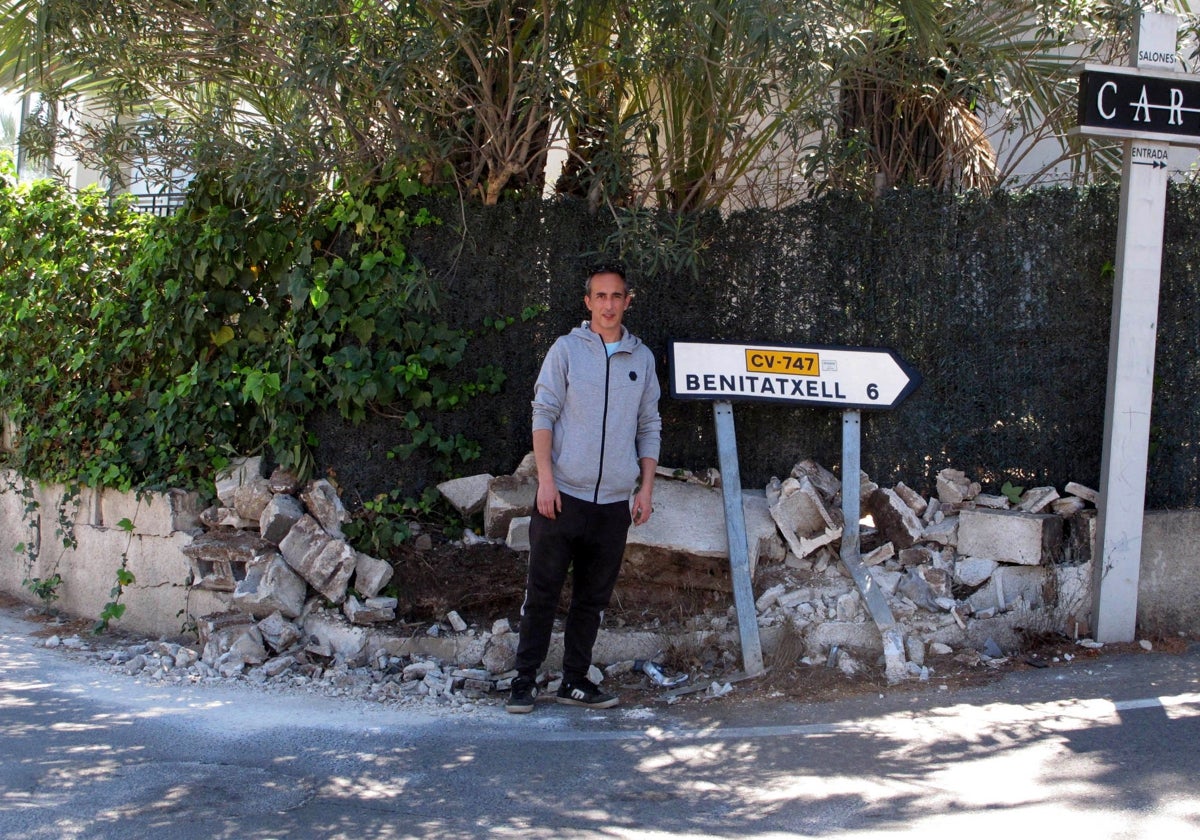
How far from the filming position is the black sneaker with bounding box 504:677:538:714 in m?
5.60

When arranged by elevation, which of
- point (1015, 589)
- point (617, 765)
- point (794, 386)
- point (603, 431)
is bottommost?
point (617, 765)

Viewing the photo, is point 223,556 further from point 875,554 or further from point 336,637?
point 875,554

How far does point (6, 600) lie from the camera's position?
8.37m

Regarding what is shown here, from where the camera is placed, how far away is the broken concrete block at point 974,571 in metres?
6.53

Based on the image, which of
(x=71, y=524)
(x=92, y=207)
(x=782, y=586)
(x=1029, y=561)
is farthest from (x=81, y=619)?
(x=1029, y=561)

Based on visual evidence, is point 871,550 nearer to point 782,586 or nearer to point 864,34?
point 782,586

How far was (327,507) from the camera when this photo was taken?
6.66 meters

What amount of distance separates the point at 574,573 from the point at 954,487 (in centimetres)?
241

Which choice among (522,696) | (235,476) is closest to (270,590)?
(235,476)

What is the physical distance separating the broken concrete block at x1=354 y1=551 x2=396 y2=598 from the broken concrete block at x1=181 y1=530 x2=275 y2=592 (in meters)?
0.55

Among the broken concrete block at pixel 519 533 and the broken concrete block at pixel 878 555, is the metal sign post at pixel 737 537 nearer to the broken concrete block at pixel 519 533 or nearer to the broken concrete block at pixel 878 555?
the broken concrete block at pixel 878 555

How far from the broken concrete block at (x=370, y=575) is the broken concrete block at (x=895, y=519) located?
2776 mm

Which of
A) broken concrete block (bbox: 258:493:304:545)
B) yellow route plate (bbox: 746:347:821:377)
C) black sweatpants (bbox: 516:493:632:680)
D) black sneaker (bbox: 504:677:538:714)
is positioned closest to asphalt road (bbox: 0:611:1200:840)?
black sneaker (bbox: 504:677:538:714)

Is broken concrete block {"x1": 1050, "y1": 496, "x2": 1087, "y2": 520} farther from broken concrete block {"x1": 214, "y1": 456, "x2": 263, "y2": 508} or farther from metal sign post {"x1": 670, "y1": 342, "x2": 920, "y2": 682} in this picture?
broken concrete block {"x1": 214, "y1": 456, "x2": 263, "y2": 508}
